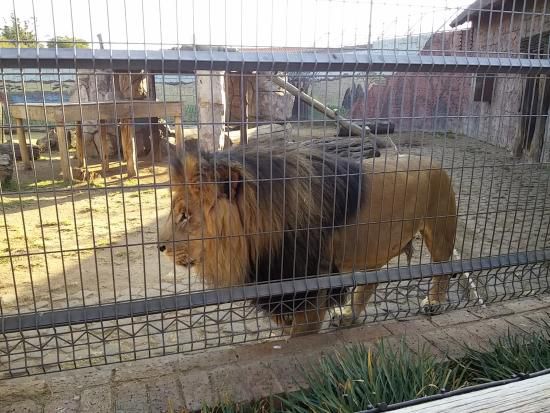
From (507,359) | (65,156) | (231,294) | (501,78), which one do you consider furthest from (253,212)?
(65,156)

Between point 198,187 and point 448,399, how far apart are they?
1635 mm

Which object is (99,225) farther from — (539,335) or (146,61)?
(539,335)

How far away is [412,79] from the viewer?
107 inches

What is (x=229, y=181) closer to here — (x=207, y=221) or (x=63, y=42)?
(x=207, y=221)

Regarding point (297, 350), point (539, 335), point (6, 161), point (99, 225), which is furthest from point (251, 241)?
point (6, 161)

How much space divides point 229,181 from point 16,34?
1.12 metres

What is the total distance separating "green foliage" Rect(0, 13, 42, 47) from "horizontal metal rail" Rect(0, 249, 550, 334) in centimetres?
121

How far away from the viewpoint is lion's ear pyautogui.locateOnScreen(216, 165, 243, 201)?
8.09 feet

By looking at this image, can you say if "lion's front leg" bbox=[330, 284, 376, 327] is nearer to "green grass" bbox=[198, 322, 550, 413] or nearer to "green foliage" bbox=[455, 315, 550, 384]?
"green grass" bbox=[198, 322, 550, 413]

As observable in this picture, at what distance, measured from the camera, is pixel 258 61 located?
2.13 metres

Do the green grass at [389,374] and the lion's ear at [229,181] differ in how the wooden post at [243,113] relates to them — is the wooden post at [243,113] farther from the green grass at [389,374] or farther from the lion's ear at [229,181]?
the green grass at [389,374]

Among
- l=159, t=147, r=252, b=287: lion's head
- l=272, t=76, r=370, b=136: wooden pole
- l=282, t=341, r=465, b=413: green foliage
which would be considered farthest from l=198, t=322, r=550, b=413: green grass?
l=272, t=76, r=370, b=136: wooden pole

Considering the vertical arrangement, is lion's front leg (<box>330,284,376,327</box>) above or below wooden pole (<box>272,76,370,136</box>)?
below

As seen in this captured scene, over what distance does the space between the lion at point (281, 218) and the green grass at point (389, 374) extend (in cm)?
46
